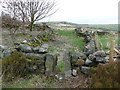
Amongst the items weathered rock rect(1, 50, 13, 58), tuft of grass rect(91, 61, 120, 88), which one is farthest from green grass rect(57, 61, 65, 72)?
tuft of grass rect(91, 61, 120, 88)

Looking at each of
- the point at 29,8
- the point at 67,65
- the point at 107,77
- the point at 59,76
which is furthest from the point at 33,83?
the point at 29,8

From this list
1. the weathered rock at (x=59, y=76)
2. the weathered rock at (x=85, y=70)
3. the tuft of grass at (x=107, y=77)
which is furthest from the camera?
the weathered rock at (x=85, y=70)

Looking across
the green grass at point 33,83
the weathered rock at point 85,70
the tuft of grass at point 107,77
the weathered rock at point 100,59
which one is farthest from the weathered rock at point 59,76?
the tuft of grass at point 107,77

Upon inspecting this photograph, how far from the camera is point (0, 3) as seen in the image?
12477 mm

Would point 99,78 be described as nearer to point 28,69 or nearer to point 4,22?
point 28,69

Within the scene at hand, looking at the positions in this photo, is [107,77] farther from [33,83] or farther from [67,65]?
[67,65]

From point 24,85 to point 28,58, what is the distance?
97 centimetres

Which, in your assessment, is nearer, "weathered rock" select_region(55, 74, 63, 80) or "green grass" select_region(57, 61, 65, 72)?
"weathered rock" select_region(55, 74, 63, 80)

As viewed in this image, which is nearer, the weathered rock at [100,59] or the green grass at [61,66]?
the weathered rock at [100,59]

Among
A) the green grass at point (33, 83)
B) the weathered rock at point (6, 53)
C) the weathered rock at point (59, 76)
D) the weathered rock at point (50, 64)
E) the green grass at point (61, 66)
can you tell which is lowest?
the green grass at point (33, 83)

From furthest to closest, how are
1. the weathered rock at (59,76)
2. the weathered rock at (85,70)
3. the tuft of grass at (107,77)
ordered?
the weathered rock at (85,70), the weathered rock at (59,76), the tuft of grass at (107,77)

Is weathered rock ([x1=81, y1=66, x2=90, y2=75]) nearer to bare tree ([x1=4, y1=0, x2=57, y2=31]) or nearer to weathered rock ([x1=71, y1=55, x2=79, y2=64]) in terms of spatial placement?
weathered rock ([x1=71, y1=55, x2=79, y2=64])

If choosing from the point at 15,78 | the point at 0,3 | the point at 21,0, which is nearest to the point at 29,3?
the point at 21,0

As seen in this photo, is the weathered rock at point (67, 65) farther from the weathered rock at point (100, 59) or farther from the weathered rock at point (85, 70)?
the weathered rock at point (100, 59)
